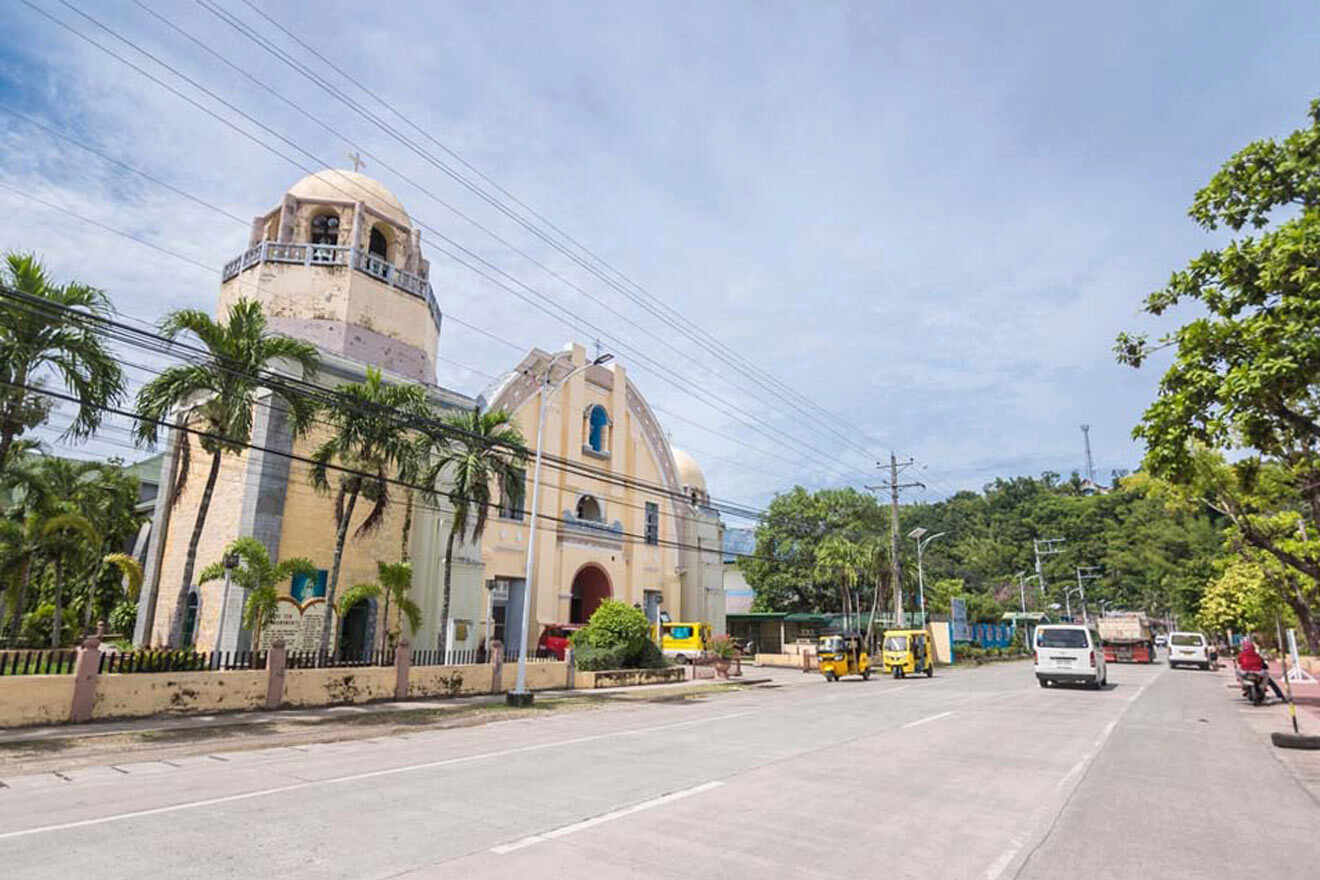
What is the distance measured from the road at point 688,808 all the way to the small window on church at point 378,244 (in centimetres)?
2084

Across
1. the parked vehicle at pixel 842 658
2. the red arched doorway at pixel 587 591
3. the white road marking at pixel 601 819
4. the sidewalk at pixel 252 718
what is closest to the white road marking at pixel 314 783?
the white road marking at pixel 601 819

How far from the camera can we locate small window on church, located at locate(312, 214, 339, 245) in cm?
2803

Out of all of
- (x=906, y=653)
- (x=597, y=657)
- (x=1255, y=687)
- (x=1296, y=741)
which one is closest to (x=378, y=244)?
(x=597, y=657)

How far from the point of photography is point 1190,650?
4228 centimetres

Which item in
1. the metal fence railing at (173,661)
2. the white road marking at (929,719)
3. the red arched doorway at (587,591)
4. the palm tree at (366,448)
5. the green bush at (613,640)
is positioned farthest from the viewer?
the red arched doorway at (587,591)

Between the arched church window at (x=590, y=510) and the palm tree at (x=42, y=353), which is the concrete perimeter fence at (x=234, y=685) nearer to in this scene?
the palm tree at (x=42, y=353)

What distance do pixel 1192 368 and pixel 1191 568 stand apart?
6020cm

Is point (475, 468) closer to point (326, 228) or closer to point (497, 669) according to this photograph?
point (497, 669)

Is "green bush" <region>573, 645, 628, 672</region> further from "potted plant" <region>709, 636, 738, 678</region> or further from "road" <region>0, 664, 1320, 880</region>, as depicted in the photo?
A: "road" <region>0, 664, 1320, 880</region>

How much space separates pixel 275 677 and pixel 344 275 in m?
14.5

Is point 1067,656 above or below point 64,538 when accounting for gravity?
below

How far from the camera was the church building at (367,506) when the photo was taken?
2372 centimetres

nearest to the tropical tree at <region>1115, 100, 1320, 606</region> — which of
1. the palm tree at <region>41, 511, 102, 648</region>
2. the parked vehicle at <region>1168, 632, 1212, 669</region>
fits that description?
the palm tree at <region>41, 511, 102, 648</region>

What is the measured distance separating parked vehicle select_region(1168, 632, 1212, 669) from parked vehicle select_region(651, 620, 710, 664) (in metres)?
27.1
